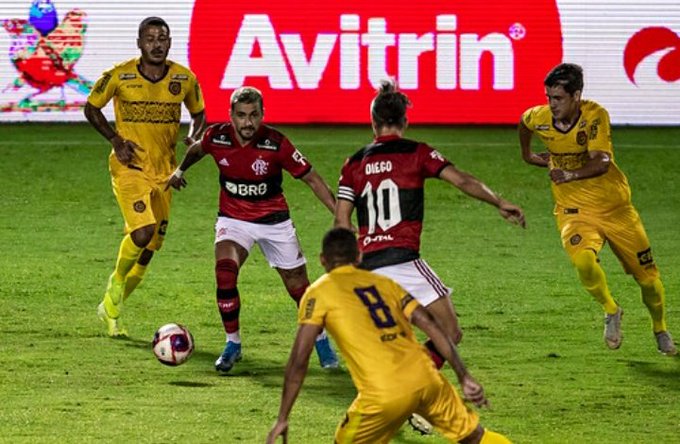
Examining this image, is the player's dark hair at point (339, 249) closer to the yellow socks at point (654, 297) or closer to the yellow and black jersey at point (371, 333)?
the yellow and black jersey at point (371, 333)

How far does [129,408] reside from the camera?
33.6ft

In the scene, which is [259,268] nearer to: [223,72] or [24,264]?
[24,264]

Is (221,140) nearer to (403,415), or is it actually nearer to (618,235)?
(618,235)

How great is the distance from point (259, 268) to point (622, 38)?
12.1 metres

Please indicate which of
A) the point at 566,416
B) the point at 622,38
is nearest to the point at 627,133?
the point at 622,38

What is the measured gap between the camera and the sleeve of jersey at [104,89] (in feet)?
43.8

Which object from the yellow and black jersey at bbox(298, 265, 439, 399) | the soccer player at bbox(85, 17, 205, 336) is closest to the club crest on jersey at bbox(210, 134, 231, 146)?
the soccer player at bbox(85, 17, 205, 336)

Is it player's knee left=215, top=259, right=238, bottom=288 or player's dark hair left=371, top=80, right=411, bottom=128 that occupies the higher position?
player's dark hair left=371, top=80, right=411, bottom=128

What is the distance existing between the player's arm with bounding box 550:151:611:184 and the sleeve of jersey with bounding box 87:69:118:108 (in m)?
4.05

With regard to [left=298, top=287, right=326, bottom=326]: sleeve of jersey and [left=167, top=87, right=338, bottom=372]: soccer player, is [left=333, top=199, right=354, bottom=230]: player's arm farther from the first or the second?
[left=167, top=87, right=338, bottom=372]: soccer player

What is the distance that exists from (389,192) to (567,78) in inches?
118

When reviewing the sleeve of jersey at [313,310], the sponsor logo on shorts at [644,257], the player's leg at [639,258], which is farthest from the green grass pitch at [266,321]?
the sleeve of jersey at [313,310]

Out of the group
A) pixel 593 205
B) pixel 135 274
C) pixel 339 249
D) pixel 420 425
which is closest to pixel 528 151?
pixel 593 205

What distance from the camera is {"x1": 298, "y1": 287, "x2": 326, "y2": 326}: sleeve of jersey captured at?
7500 mm
